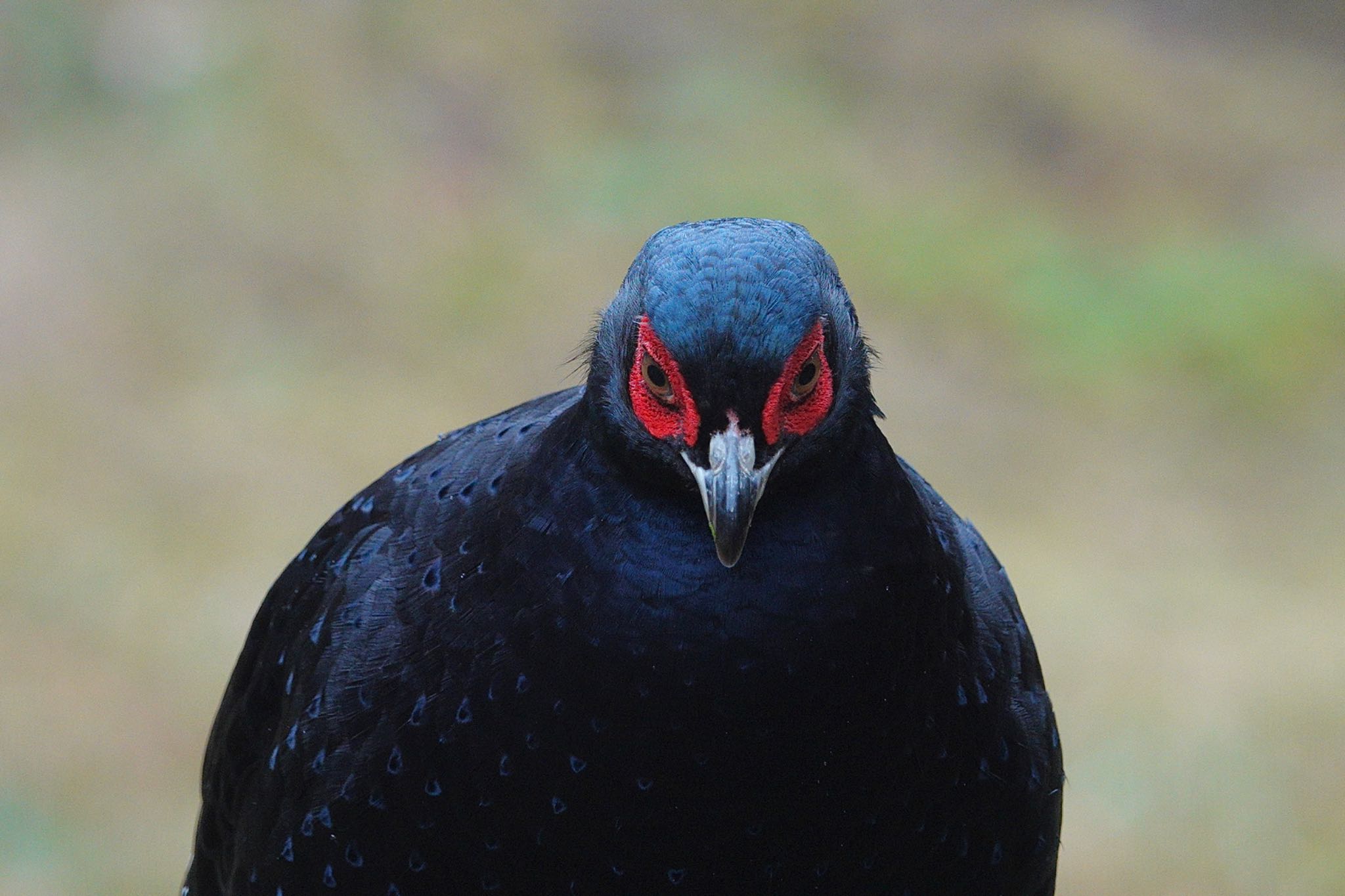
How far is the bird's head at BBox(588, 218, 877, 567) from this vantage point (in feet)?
9.71

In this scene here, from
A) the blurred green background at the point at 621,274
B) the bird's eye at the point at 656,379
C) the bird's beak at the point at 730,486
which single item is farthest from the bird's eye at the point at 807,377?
the blurred green background at the point at 621,274

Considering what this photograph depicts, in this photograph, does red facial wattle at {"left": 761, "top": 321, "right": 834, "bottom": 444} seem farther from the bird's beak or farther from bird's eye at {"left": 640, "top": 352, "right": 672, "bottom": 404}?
bird's eye at {"left": 640, "top": 352, "right": 672, "bottom": 404}

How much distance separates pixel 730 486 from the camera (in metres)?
2.93

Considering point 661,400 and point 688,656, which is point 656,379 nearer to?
point 661,400

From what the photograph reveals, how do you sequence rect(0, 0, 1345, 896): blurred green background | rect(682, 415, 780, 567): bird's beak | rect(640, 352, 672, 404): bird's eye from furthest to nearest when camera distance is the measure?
rect(0, 0, 1345, 896): blurred green background → rect(640, 352, 672, 404): bird's eye → rect(682, 415, 780, 567): bird's beak

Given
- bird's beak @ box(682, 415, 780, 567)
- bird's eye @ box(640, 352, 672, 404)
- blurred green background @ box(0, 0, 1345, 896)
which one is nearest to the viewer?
bird's beak @ box(682, 415, 780, 567)

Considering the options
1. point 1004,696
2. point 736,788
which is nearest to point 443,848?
point 736,788

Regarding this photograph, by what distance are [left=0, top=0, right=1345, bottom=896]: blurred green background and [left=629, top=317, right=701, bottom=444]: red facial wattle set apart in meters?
5.33

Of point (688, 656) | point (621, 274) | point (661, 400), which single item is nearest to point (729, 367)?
point (661, 400)

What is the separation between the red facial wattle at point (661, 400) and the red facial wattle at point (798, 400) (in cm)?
14

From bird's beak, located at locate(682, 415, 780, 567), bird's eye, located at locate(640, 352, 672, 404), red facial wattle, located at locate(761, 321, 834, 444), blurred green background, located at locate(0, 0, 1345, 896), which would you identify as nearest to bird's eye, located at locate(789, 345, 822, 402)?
red facial wattle, located at locate(761, 321, 834, 444)

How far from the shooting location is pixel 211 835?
14.2 feet

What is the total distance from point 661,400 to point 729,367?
17 centimetres

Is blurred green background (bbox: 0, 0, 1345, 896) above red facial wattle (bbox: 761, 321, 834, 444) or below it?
above
